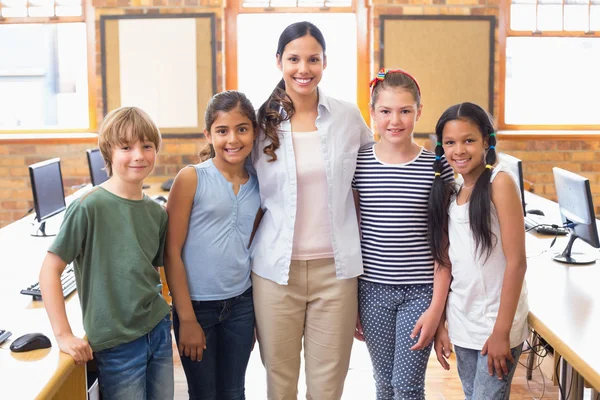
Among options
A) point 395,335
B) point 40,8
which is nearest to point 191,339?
point 395,335

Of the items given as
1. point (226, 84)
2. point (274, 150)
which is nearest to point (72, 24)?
point (226, 84)

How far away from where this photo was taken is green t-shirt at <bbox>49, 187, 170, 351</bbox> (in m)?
1.77

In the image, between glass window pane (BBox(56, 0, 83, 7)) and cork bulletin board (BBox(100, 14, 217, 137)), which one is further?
glass window pane (BBox(56, 0, 83, 7))

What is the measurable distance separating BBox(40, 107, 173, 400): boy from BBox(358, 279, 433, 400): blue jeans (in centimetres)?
59

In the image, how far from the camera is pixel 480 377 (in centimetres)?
192

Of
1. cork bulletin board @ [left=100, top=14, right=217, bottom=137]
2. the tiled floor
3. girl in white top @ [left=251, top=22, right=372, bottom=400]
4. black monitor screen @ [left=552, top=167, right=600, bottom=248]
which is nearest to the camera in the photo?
girl in white top @ [left=251, top=22, right=372, bottom=400]

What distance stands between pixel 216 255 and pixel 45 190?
75.5 inches

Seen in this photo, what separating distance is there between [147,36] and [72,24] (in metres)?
0.64

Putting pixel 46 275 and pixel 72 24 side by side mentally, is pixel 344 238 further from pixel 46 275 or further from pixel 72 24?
pixel 72 24

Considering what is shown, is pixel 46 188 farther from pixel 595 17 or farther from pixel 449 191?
pixel 595 17

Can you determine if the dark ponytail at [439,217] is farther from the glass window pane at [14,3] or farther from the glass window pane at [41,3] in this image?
the glass window pane at [14,3]

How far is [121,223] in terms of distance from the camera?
1.83m

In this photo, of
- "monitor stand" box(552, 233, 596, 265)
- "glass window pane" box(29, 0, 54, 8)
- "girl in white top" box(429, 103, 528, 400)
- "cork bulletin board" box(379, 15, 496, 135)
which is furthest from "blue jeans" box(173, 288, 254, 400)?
"glass window pane" box(29, 0, 54, 8)

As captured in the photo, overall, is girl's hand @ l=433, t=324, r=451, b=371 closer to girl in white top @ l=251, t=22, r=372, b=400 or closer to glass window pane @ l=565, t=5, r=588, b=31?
girl in white top @ l=251, t=22, r=372, b=400
